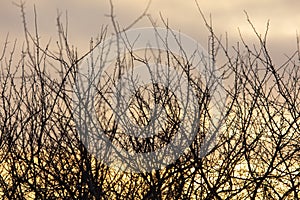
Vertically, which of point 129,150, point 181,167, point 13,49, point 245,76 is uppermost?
point 13,49

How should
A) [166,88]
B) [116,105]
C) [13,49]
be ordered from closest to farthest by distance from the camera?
[116,105], [166,88], [13,49]

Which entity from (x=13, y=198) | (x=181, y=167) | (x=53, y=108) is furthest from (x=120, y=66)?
(x=13, y=198)

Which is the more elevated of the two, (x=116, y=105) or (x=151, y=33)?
(x=151, y=33)

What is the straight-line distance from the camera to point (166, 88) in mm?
7242

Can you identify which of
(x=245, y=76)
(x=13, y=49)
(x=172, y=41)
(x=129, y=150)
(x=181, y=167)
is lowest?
(x=181, y=167)

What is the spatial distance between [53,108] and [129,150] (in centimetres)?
103

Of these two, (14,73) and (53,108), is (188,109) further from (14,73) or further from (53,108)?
(14,73)

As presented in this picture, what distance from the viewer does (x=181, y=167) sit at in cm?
636

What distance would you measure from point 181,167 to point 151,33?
1855mm

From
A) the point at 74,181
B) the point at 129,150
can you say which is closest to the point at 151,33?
the point at 129,150

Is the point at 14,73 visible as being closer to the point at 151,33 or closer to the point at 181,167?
the point at 151,33

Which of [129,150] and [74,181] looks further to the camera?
[129,150]

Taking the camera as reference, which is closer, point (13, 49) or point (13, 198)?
point (13, 198)

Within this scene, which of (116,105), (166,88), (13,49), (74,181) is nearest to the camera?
(74,181)
